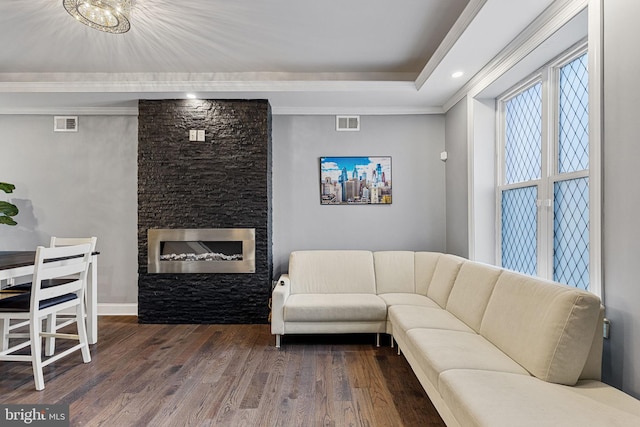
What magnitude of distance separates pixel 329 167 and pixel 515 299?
111 inches

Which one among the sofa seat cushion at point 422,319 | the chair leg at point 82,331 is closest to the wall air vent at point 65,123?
the chair leg at point 82,331

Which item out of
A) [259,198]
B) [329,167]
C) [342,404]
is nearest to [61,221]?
[259,198]

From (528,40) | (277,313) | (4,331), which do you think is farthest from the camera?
(277,313)

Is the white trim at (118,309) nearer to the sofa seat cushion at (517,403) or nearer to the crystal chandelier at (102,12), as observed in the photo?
the crystal chandelier at (102,12)

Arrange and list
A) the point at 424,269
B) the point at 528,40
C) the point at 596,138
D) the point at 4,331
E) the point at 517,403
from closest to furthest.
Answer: the point at 517,403
the point at 596,138
the point at 528,40
the point at 4,331
the point at 424,269

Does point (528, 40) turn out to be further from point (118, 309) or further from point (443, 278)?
point (118, 309)

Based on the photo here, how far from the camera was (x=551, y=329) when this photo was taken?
71.2 inches

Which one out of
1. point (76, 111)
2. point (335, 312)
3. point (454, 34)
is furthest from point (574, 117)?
point (76, 111)

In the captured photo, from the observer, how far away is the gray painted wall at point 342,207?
181 inches

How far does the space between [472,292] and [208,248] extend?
113 inches

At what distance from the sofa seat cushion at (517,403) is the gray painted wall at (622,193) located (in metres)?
0.37

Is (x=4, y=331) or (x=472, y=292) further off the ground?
(x=472, y=292)

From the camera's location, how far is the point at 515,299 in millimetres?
2205

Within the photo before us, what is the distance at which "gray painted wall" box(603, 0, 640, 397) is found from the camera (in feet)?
5.68
